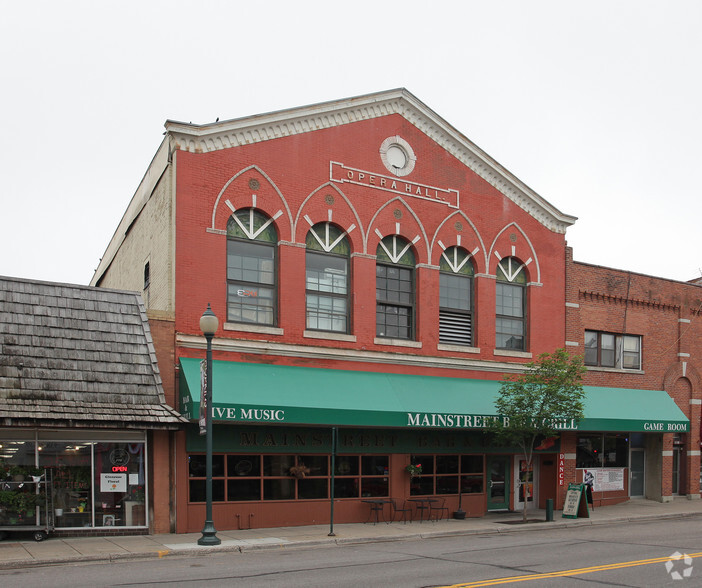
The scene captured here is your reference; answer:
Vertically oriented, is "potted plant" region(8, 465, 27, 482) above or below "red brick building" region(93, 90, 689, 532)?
below

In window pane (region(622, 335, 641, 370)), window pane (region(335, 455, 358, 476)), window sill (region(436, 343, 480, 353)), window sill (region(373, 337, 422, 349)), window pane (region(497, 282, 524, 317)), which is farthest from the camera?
window pane (region(622, 335, 641, 370))

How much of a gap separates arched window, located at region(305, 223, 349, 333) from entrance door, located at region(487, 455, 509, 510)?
648 cm

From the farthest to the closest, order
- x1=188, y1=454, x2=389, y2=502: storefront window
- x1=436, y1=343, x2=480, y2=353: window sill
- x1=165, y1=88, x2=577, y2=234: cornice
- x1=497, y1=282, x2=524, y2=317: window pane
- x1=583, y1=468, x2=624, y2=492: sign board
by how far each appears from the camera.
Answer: x1=583, y1=468, x2=624, y2=492: sign board < x1=497, y1=282, x2=524, y2=317: window pane < x1=436, y1=343, x2=480, y2=353: window sill < x1=165, y1=88, x2=577, y2=234: cornice < x1=188, y1=454, x2=389, y2=502: storefront window

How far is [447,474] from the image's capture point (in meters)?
23.0

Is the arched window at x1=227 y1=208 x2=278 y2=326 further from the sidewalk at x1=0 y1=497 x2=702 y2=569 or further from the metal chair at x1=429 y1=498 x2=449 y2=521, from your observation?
the metal chair at x1=429 y1=498 x2=449 y2=521

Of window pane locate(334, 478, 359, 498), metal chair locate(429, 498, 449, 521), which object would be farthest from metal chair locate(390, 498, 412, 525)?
window pane locate(334, 478, 359, 498)

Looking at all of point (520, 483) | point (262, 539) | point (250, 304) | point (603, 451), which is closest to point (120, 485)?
point (262, 539)

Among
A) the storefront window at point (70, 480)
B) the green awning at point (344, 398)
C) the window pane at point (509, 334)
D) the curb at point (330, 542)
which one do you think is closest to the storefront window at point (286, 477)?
the green awning at point (344, 398)

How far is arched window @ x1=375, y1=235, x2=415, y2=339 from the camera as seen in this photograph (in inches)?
903

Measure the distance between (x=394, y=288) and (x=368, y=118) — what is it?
16.3 feet

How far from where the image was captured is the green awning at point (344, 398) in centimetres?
1864

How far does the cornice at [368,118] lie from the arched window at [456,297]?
290 cm

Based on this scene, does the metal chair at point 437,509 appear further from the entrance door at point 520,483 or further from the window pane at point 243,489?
the window pane at point 243,489

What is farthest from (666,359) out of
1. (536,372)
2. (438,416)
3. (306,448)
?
(306,448)
